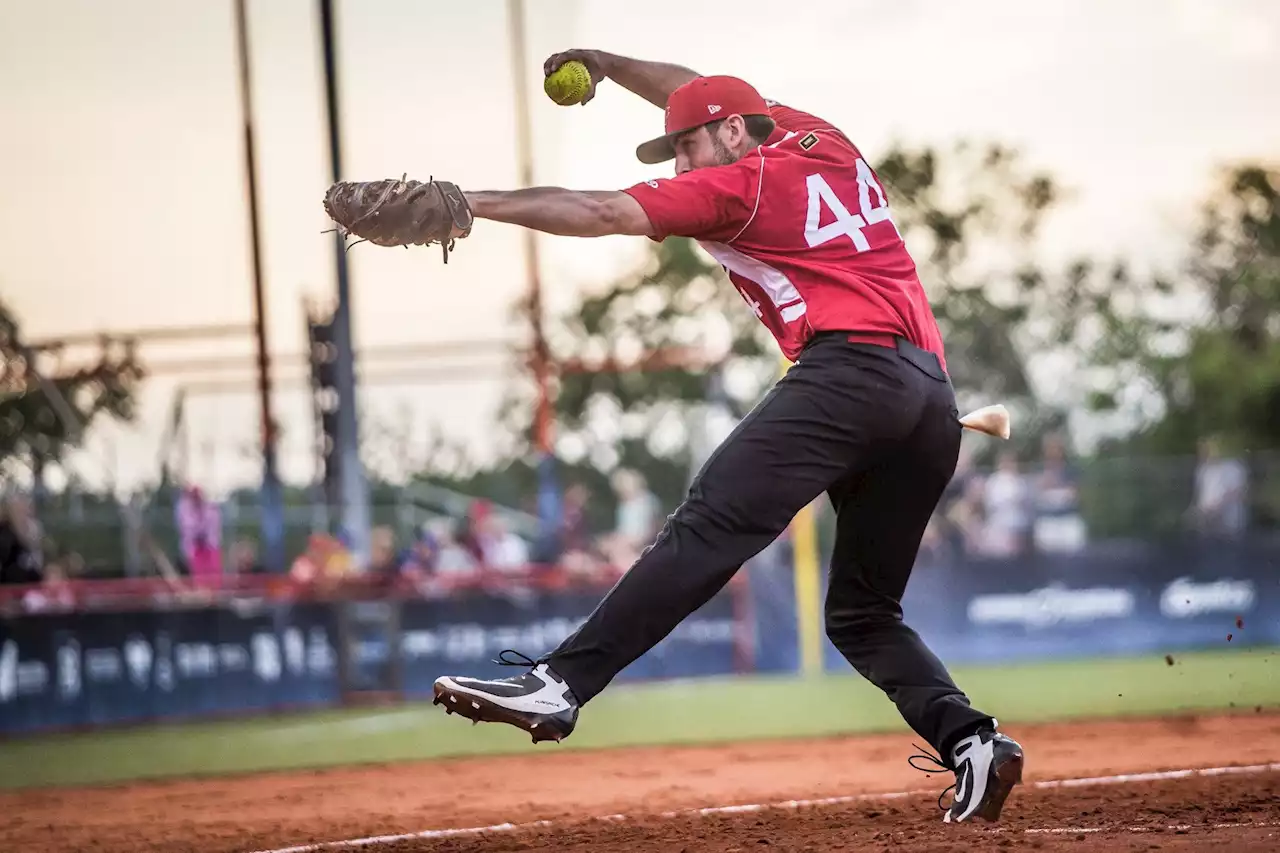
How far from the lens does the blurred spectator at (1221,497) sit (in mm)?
16250

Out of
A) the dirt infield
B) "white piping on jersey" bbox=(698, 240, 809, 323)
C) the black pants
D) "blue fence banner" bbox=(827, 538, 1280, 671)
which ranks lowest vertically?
"blue fence banner" bbox=(827, 538, 1280, 671)

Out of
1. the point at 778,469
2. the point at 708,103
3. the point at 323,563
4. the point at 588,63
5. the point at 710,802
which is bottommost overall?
the point at 710,802

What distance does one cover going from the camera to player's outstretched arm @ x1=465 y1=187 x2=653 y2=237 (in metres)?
4.39

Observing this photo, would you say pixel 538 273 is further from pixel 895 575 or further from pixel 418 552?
pixel 895 575

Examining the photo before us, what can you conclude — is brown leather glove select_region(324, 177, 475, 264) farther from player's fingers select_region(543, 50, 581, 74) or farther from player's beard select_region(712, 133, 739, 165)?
player's fingers select_region(543, 50, 581, 74)

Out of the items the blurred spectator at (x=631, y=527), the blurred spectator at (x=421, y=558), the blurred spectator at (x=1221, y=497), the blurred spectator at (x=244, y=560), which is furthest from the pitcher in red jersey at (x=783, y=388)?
the blurred spectator at (x=1221, y=497)

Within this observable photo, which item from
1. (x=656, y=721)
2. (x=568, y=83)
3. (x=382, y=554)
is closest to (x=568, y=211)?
(x=568, y=83)

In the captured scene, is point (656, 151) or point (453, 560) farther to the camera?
point (453, 560)

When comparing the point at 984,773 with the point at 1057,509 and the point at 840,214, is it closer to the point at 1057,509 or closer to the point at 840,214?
the point at 840,214

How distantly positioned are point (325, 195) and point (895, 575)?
221 cm

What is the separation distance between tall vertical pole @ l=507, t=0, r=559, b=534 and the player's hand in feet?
39.5

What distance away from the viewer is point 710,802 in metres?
6.93

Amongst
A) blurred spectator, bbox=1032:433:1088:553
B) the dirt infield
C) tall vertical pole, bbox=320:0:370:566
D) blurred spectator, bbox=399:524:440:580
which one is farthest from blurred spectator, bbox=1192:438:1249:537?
tall vertical pole, bbox=320:0:370:566

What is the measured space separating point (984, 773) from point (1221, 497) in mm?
12603
